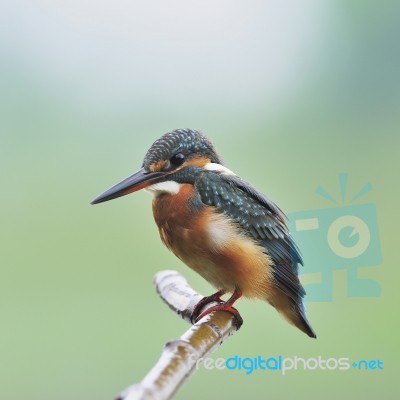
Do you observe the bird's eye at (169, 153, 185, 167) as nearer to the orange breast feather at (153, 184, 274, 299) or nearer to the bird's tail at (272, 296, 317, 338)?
the orange breast feather at (153, 184, 274, 299)

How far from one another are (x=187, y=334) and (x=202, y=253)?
0.26m

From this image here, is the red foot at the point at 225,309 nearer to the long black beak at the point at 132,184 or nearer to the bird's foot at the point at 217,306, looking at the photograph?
the bird's foot at the point at 217,306

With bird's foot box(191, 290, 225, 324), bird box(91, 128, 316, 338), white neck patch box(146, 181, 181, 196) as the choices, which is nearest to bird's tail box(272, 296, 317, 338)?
bird box(91, 128, 316, 338)

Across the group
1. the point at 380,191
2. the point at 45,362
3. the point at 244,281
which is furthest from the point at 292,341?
the point at 45,362

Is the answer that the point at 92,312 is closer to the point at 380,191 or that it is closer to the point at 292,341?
the point at 292,341

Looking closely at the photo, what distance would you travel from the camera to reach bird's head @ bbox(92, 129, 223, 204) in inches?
33.7

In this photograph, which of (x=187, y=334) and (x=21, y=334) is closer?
(x=187, y=334)

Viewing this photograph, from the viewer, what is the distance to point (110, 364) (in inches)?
77.0

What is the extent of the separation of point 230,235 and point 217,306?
95mm

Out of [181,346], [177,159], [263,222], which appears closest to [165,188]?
[177,159]

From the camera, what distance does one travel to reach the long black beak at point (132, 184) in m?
0.80

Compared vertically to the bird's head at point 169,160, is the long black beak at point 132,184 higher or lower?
lower

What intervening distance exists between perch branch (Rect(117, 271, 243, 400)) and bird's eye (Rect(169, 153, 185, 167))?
0.19 m

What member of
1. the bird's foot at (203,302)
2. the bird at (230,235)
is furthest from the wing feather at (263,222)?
the bird's foot at (203,302)
